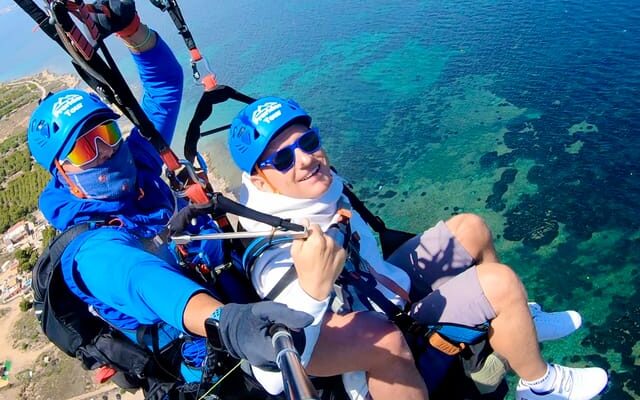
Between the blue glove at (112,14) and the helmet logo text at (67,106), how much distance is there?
1.49ft

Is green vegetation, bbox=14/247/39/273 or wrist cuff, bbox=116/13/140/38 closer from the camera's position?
wrist cuff, bbox=116/13/140/38

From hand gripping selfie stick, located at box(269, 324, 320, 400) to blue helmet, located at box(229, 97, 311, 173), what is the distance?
1336 mm

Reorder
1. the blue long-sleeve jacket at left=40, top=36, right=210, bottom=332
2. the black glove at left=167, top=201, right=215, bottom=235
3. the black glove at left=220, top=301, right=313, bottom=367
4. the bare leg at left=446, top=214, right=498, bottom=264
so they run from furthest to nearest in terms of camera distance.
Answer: the bare leg at left=446, top=214, right=498, bottom=264
the black glove at left=167, top=201, right=215, bottom=235
the blue long-sleeve jacket at left=40, top=36, right=210, bottom=332
the black glove at left=220, top=301, right=313, bottom=367

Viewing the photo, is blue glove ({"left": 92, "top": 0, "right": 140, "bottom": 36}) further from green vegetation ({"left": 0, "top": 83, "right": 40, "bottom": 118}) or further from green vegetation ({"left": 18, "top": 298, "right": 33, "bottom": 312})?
green vegetation ({"left": 0, "top": 83, "right": 40, "bottom": 118})

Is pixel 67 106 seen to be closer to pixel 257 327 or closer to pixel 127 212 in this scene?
pixel 127 212

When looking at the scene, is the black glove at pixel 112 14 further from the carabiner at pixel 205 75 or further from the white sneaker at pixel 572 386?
the white sneaker at pixel 572 386

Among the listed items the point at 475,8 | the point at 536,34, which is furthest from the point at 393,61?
the point at 536,34

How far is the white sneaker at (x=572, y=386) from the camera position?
3232 millimetres

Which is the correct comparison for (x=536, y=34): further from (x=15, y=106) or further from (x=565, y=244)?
(x=15, y=106)

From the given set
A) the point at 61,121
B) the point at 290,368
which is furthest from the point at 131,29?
the point at 290,368

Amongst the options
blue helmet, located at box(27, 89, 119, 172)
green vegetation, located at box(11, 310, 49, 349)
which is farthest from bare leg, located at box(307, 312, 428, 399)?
green vegetation, located at box(11, 310, 49, 349)

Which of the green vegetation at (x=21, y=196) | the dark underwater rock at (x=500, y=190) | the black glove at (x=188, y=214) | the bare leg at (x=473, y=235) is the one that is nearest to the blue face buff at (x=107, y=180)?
the black glove at (x=188, y=214)

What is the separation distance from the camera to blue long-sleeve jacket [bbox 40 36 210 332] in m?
2.37

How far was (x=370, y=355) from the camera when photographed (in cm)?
274
